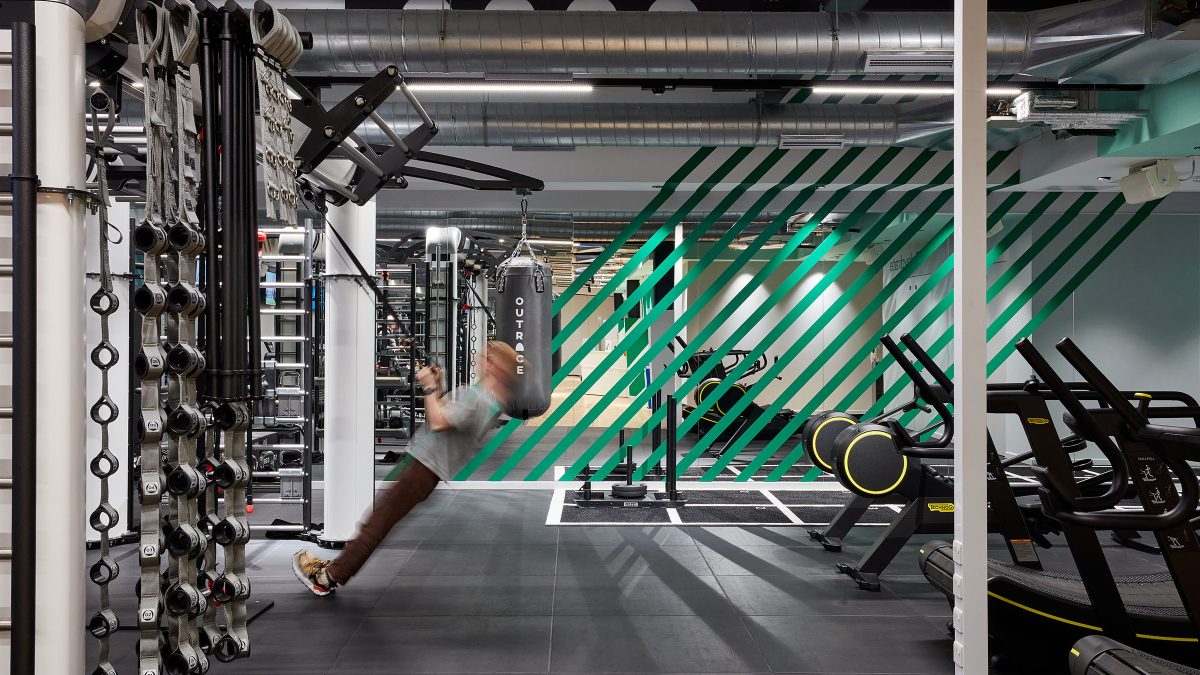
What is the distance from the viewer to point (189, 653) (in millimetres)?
2361

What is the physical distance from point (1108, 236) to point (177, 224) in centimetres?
893

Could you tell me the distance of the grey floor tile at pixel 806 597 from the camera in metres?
3.92

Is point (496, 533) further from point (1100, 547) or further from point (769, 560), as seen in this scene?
point (1100, 547)

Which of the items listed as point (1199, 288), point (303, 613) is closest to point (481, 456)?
point (303, 613)

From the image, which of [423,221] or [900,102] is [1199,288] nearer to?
[900,102]

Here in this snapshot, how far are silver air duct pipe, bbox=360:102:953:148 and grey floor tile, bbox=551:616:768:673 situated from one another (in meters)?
3.78

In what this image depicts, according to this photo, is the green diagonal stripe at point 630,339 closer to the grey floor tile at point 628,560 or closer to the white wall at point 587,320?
the grey floor tile at point 628,560

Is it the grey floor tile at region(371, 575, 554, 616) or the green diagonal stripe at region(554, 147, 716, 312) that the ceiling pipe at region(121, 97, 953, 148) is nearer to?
the green diagonal stripe at region(554, 147, 716, 312)

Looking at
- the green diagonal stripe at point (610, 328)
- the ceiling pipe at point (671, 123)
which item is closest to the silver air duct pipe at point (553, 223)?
the green diagonal stripe at point (610, 328)

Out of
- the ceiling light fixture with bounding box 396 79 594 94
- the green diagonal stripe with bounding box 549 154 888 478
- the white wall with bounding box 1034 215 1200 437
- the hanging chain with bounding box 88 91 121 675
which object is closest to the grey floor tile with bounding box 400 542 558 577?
the green diagonal stripe with bounding box 549 154 888 478

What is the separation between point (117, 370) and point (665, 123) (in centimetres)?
437

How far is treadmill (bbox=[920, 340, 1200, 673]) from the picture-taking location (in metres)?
2.47

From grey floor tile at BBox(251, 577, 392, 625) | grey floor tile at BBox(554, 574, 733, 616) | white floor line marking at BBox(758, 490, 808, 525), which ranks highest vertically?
grey floor tile at BBox(251, 577, 392, 625)

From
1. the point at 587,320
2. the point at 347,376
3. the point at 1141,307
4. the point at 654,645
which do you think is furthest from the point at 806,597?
the point at 587,320
